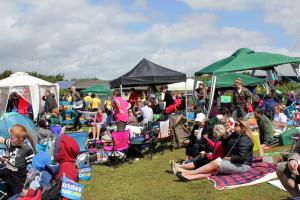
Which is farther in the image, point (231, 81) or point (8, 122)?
point (231, 81)

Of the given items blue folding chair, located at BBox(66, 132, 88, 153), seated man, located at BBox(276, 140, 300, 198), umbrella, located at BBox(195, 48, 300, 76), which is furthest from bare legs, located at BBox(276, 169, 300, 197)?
umbrella, located at BBox(195, 48, 300, 76)

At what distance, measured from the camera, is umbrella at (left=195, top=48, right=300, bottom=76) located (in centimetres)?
1310

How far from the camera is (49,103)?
685 inches

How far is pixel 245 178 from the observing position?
6926 millimetres

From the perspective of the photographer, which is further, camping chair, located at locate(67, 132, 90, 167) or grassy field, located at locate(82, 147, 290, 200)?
camping chair, located at locate(67, 132, 90, 167)

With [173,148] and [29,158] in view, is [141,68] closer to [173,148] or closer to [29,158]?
[173,148]

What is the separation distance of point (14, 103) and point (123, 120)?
9807mm

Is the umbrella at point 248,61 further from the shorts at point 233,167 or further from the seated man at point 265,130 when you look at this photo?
the shorts at point 233,167

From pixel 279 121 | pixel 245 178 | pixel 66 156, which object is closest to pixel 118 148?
pixel 245 178

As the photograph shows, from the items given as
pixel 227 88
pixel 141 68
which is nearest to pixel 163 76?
pixel 141 68

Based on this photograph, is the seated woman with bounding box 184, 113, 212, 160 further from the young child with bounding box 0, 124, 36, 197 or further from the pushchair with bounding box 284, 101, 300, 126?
the pushchair with bounding box 284, 101, 300, 126

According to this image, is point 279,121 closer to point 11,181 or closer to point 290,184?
point 290,184

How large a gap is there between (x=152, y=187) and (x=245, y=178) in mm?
1544

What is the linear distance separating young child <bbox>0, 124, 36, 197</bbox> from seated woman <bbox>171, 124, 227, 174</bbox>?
117 inches
